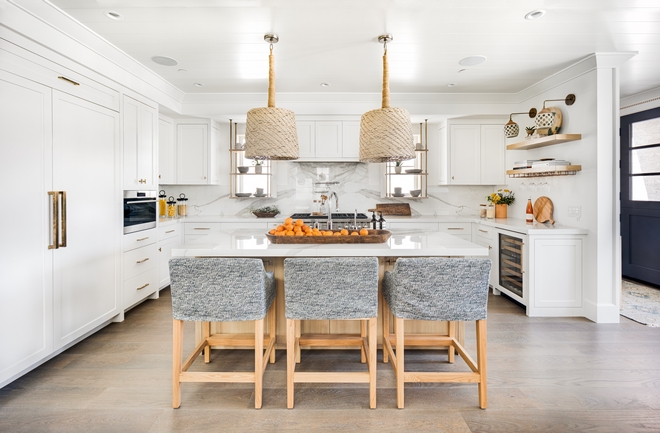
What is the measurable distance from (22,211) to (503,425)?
3.11 meters

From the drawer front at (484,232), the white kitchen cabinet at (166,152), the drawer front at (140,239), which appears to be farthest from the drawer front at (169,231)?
the drawer front at (484,232)

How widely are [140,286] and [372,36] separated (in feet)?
10.9

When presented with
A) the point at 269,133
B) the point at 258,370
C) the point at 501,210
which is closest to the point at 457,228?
the point at 501,210

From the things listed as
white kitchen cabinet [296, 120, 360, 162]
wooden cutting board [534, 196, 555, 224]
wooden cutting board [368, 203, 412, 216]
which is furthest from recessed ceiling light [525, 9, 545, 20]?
wooden cutting board [368, 203, 412, 216]

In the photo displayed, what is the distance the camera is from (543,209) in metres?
3.85

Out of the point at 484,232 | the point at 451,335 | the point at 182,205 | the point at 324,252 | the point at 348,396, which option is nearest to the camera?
the point at 348,396

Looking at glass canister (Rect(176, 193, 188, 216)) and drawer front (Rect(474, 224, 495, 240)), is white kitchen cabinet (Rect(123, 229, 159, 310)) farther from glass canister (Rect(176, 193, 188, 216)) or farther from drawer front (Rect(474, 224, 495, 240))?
drawer front (Rect(474, 224, 495, 240))

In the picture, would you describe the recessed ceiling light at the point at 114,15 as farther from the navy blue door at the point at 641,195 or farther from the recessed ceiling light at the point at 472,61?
the navy blue door at the point at 641,195

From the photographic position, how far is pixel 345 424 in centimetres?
181

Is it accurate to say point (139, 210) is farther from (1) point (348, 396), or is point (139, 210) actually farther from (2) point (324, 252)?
(1) point (348, 396)

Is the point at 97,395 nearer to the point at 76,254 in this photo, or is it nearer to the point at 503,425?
the point at 76,254

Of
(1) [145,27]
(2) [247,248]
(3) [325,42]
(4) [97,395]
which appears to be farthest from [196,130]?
(4) [97,395]

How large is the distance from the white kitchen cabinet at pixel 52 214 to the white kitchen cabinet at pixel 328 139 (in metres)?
2.30

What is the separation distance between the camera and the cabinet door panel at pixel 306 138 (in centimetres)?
470
